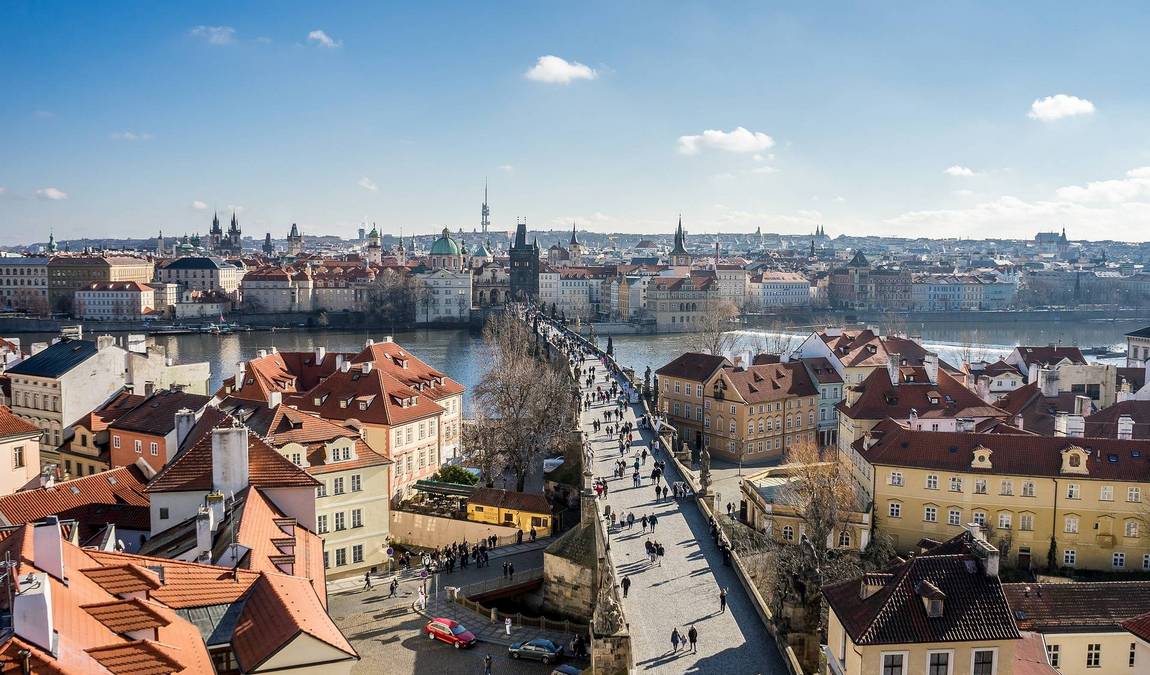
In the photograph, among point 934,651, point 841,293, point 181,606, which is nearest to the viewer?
point 181,606

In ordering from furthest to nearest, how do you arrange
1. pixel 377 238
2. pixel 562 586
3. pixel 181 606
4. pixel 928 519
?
1. pixel 377 238
2. pixel 928 519
3. pixel 562 586
4. pixel 181 606

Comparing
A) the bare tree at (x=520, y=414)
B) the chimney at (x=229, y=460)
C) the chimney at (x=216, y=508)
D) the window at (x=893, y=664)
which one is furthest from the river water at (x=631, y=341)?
the window at (x=893, y=664)

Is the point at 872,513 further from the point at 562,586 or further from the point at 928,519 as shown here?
the point at 562,586

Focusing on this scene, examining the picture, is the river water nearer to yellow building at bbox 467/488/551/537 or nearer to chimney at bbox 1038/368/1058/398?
chimney at bbox 1038/368/1058/398

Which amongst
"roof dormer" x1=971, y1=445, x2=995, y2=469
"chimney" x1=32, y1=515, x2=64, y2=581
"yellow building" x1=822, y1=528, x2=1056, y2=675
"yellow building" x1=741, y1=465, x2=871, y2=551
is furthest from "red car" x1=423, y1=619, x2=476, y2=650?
"roof dormer" x1=971, y1=445, x2=995, y2=469

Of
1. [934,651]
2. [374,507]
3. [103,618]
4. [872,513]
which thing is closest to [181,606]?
[103,618]

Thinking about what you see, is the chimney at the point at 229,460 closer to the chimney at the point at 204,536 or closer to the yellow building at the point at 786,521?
the chimney at the point at 204,536
